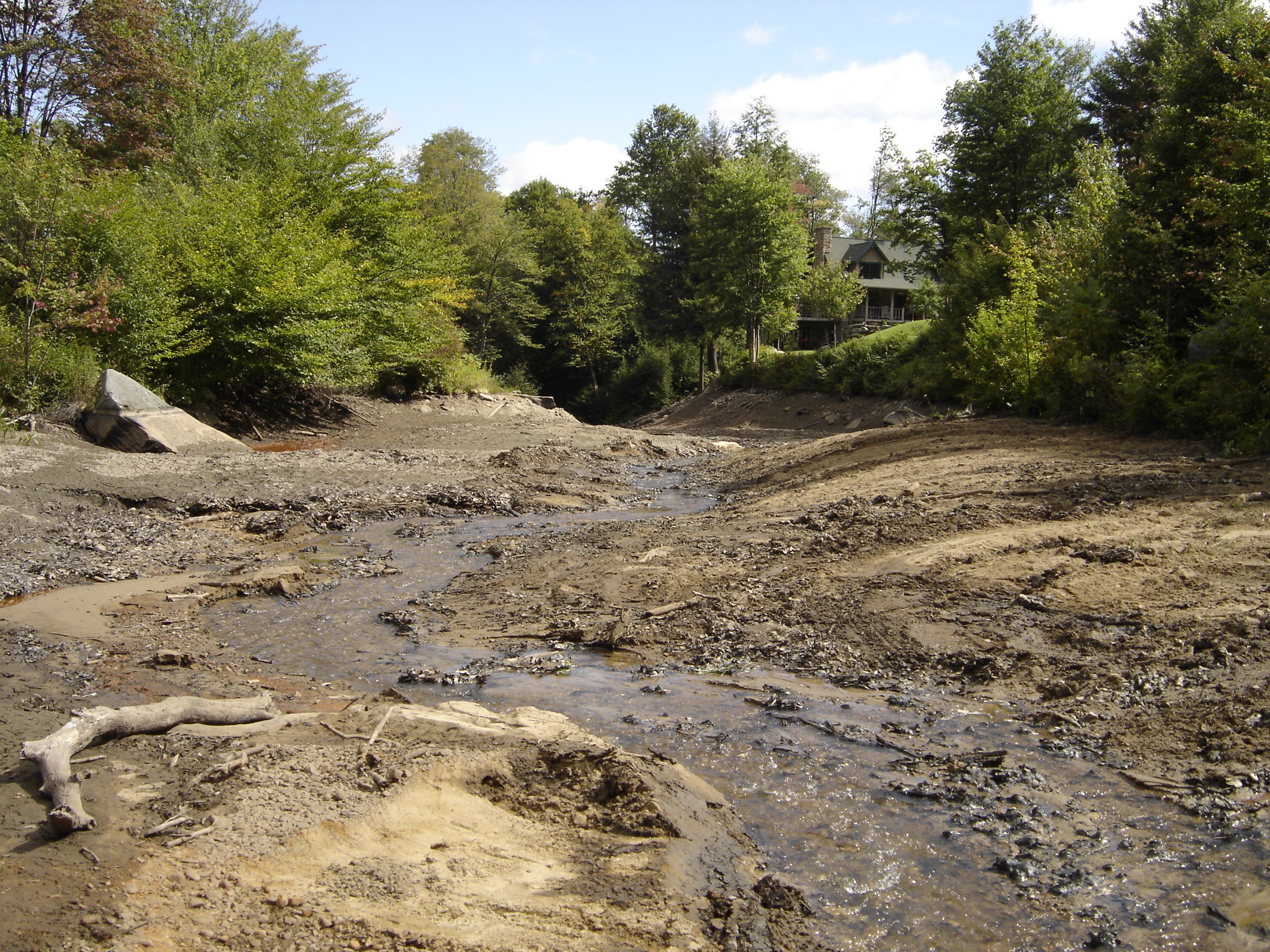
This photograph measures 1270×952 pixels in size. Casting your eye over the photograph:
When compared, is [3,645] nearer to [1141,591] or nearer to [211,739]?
[211,739]

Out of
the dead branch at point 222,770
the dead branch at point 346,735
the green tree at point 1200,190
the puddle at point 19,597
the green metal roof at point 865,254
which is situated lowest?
the puddle at point 19,597

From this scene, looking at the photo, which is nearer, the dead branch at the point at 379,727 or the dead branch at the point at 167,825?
the dead branch at the point at 167,825

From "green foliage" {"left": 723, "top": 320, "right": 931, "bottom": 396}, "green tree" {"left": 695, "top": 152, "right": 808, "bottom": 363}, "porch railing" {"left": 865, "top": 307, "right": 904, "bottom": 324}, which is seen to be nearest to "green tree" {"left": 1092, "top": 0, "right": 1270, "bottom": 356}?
"green foliage" {"left": 723, "top": 320, "right": 931, "bottom": 396}

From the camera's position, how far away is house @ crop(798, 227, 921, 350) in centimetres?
5159

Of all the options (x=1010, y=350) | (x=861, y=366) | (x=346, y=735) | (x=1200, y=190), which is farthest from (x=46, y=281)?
(x=861, y=366)

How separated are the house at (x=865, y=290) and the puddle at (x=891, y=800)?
4589 centimetres

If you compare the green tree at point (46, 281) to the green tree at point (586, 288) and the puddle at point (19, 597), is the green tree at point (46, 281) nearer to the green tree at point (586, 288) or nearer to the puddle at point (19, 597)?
the puddle at point (19, 597)

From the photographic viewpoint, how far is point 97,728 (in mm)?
4406

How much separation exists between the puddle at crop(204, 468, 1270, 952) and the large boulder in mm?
9060

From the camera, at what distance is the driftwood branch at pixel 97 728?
3705mm

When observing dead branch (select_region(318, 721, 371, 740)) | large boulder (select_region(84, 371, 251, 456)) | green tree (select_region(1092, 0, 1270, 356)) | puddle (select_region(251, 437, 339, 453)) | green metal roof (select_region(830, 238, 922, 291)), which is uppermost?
green metal roof (select_region(830, 238, 922, 291))

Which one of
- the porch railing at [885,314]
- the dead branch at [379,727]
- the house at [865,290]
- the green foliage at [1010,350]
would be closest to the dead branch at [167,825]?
the dead branch at [379,727]

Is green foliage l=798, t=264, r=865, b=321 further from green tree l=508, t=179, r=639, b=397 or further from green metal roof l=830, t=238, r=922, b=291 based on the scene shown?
green tree l=508, t=179, r=639, b=397

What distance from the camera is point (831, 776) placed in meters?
4.95
